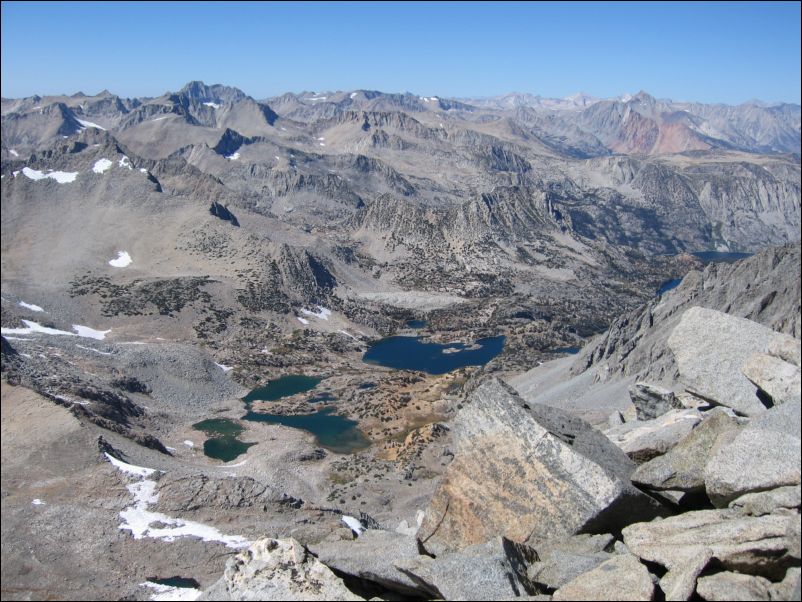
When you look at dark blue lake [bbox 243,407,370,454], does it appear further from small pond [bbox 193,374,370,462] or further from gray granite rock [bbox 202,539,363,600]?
gray granite rock [bbox 202,539,363,600]

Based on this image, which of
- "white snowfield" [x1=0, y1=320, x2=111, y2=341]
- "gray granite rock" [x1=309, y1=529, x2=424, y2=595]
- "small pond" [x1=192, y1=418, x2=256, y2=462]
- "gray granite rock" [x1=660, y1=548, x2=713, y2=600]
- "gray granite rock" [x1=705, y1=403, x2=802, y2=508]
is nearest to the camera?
"gray granite rock" [x1=660, y1=548, x2=713, y2=600]

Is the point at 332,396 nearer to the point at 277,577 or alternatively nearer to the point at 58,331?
the point at 58,331

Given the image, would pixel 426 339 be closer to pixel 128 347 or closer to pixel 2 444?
pixel 128 347

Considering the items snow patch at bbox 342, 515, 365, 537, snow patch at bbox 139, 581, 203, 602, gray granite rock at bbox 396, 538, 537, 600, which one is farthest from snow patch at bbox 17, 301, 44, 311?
gray granite rock at bbox 396, 538, 537, 600

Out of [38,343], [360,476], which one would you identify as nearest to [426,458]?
[360,476]

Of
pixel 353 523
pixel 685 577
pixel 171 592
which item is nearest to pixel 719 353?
pixel 685 577

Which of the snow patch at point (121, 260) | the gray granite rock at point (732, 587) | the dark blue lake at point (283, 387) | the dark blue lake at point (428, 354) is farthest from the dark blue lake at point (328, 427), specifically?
the gray granite rock at point (732, 587)
